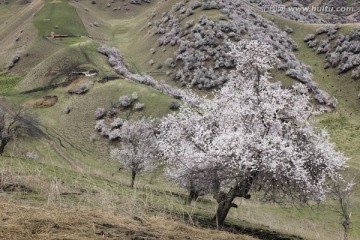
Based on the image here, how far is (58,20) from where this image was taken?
10856 cm

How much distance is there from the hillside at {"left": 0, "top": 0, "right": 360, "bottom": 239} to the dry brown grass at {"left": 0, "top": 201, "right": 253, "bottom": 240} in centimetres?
6

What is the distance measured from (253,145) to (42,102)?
57.4m

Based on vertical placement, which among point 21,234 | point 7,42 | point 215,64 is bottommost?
point 7,42

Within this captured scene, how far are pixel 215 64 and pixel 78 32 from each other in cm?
4341

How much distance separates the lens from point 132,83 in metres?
70.3

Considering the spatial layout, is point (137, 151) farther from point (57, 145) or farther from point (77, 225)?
point (77, 225)

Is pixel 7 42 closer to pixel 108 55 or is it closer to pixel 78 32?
pixel 78 32

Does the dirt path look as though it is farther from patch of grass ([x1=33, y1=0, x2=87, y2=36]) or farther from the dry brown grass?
patch of grass ([x1=33, y1=0, x2=87, y2=36])

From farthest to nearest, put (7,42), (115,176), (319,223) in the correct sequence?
(7,42) < (115,176) < (319,223)

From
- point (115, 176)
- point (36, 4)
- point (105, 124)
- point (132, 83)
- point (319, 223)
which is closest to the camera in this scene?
point (319, 223)

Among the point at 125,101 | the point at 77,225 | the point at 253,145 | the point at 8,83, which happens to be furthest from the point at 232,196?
the point at 8,83

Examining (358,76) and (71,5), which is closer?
(358,76)

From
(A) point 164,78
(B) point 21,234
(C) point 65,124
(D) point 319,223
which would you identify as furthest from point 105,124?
(B) point 21,234

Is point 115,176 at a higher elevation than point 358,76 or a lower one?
lower
